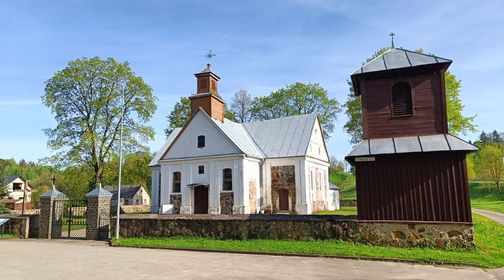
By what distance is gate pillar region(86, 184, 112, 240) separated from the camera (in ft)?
57.2

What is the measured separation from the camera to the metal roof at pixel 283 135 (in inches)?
1096

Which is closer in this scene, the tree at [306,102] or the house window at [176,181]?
the house window at [176,181]

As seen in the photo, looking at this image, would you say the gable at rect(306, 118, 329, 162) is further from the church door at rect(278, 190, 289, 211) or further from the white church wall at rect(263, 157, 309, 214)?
the church door at rect(278, 190, 289, 211)

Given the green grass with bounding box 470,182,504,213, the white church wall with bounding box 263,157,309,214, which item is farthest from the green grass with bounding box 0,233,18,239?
the green grass with bounding box 470,182,504,213

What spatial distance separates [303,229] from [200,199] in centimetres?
1406

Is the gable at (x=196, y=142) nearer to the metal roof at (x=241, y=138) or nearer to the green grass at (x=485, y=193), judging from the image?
the metal roof at (x=241, y=138)

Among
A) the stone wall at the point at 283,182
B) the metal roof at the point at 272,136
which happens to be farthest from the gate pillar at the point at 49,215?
the stone wall at the point at 283,182

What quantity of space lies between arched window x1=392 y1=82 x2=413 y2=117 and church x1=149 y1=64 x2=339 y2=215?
12.7 metres

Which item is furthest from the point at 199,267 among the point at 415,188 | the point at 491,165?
the point at 491,165

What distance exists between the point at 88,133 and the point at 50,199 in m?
15.4

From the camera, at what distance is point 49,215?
60.7ft

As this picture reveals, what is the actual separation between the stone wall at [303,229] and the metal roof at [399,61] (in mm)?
5837

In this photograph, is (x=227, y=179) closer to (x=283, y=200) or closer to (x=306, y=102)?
(x=283, y=200)

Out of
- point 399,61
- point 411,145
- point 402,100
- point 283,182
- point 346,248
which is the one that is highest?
point 399,61
